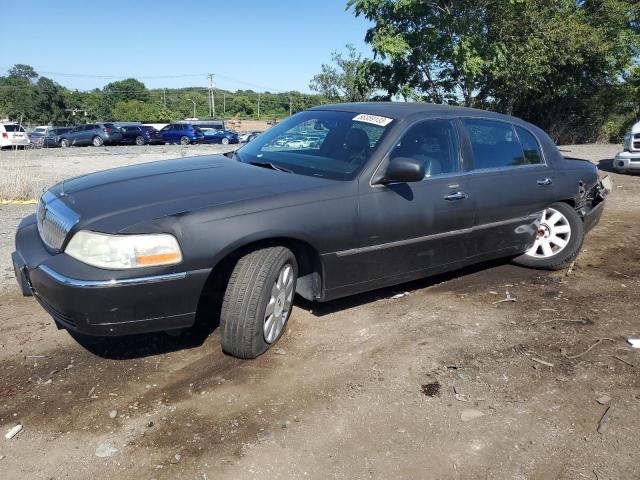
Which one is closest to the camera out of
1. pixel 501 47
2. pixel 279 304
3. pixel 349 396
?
pixel 349 396

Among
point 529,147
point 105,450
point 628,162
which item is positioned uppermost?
point 529,147

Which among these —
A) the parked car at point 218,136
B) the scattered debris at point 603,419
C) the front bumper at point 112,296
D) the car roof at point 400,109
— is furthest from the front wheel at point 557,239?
the parked car at point 218,136

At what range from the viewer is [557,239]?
5.30 m

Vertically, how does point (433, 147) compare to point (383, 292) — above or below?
above

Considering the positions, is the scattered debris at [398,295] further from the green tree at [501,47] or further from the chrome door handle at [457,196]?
the green tree at [501,47]

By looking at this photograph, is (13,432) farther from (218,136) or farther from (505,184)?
(218,136)

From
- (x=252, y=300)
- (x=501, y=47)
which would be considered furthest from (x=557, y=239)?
(x=501, y=47)

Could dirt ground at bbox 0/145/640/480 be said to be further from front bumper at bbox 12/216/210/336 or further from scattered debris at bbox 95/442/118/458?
front bumper at bbox 12/216/210/336

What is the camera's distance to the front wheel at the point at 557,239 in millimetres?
5246

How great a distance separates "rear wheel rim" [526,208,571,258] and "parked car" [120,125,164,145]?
32640 millimetres

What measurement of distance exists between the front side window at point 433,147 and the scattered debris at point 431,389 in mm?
1626

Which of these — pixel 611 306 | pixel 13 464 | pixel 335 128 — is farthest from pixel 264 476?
pixel 611 306

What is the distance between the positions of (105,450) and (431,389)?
70.0 inches

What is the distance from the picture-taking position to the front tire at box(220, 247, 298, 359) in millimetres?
3240
